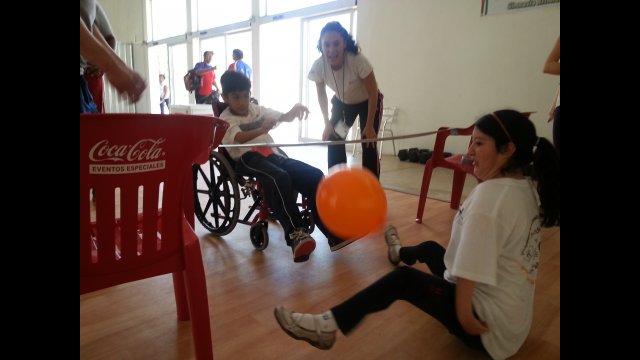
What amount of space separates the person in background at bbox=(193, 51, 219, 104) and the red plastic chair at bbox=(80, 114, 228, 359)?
6.82m

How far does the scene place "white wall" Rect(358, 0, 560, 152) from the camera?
175 inches

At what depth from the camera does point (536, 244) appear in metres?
1.09

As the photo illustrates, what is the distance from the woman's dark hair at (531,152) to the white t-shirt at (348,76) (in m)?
1.39

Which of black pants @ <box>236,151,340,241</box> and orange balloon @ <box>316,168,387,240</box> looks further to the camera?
black pants @ <box>236,151,340,241</box>

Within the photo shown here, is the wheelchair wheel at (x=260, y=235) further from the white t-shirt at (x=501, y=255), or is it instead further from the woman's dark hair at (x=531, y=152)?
the woman's dark hair at (x=531, y=152)

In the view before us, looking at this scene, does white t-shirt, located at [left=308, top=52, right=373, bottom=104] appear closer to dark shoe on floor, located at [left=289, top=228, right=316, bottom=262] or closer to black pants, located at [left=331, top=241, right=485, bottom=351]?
dark shoe on floor, located at [left=289, top=228, right=316, bottom=262]

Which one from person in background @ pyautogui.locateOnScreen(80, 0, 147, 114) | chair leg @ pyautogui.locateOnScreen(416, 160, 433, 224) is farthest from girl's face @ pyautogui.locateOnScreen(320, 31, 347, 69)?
person in background @ pyautogui.locateOnScreen(80, 0, 147, 114)

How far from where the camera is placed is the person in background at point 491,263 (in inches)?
38.9

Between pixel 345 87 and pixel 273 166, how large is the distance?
83cm

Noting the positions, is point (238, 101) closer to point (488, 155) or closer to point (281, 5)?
point (488, 155)

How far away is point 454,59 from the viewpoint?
5137 millimetres

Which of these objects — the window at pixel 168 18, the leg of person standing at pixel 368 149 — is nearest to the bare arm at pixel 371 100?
the leg of person standing at pixel 368 149
